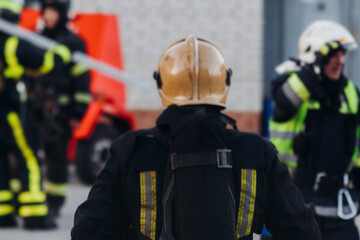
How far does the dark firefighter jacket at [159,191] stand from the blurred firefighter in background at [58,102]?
4.81m

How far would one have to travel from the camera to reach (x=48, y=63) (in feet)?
22.8

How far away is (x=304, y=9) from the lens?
11656 millimetres

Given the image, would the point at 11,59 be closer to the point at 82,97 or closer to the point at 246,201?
the point at 82,97

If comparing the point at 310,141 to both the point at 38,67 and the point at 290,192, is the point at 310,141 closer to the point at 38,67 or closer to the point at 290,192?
the point at 290,192

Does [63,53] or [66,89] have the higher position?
[63,53]

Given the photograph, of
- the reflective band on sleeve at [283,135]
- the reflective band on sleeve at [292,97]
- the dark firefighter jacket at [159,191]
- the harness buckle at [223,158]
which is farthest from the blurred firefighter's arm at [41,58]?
the harness buckle at [223,158]

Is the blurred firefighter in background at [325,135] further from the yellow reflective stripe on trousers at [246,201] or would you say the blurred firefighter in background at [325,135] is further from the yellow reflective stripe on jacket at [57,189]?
the yellow reflective stripe on jacket at [57,189]

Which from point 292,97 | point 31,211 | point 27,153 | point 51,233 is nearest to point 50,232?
point 51,233

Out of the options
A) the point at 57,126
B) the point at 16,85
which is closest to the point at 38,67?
the point at 16,85

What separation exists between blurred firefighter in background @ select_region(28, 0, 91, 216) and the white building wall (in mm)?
3103

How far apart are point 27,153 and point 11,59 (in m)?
0.77

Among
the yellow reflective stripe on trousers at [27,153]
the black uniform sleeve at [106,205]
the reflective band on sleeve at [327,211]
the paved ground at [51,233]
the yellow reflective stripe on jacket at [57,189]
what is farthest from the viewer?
the yellow reflective stripe on jacket at [57,189]

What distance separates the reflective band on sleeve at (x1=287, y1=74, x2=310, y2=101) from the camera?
14.1ft

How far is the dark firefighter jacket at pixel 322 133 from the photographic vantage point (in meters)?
4.27
